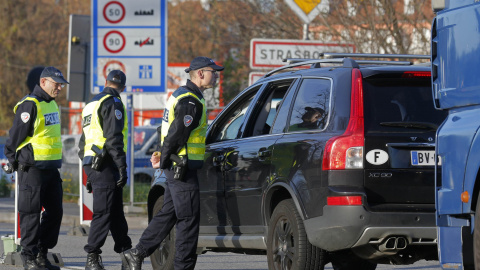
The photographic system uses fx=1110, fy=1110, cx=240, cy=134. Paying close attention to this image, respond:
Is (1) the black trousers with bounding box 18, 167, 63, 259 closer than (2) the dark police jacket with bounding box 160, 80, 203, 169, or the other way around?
(2) the dark police jacket with bounding box 160, 80, 203, 169

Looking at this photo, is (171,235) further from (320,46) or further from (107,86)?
(320,46)

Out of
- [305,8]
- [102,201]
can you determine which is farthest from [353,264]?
[305,8]

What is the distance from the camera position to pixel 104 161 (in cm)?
985

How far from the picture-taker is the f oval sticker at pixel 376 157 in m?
7.52

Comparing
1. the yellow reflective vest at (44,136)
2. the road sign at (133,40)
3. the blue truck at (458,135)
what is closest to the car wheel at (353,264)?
the blue truck at (458,135)

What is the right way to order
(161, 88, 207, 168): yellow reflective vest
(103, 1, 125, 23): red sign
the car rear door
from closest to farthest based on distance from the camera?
the car rear door → (161, 88, 207, 168): yellow reflective vest → (103, 1, 125, 23): red sign

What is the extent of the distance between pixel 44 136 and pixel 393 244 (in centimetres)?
399

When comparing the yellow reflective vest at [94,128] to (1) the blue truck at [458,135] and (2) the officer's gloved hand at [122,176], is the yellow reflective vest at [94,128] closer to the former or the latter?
(2) the officer's gloved hand at [122,176]

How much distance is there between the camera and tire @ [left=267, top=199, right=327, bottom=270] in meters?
7.86

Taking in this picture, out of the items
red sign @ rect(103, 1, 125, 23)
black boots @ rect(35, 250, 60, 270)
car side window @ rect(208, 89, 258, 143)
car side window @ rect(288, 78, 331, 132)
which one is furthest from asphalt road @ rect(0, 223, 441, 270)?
red sign @ rect(103, 1, 125, 23)

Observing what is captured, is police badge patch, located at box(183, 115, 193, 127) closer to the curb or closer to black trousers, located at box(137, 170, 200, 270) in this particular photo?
black trousers, located at box(137, 170, 200, 270)

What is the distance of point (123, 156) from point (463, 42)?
3931 mm

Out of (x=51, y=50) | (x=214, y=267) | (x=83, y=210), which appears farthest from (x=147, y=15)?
(x=51, y=50)

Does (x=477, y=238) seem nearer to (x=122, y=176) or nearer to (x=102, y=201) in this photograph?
(x=122, y=176)
